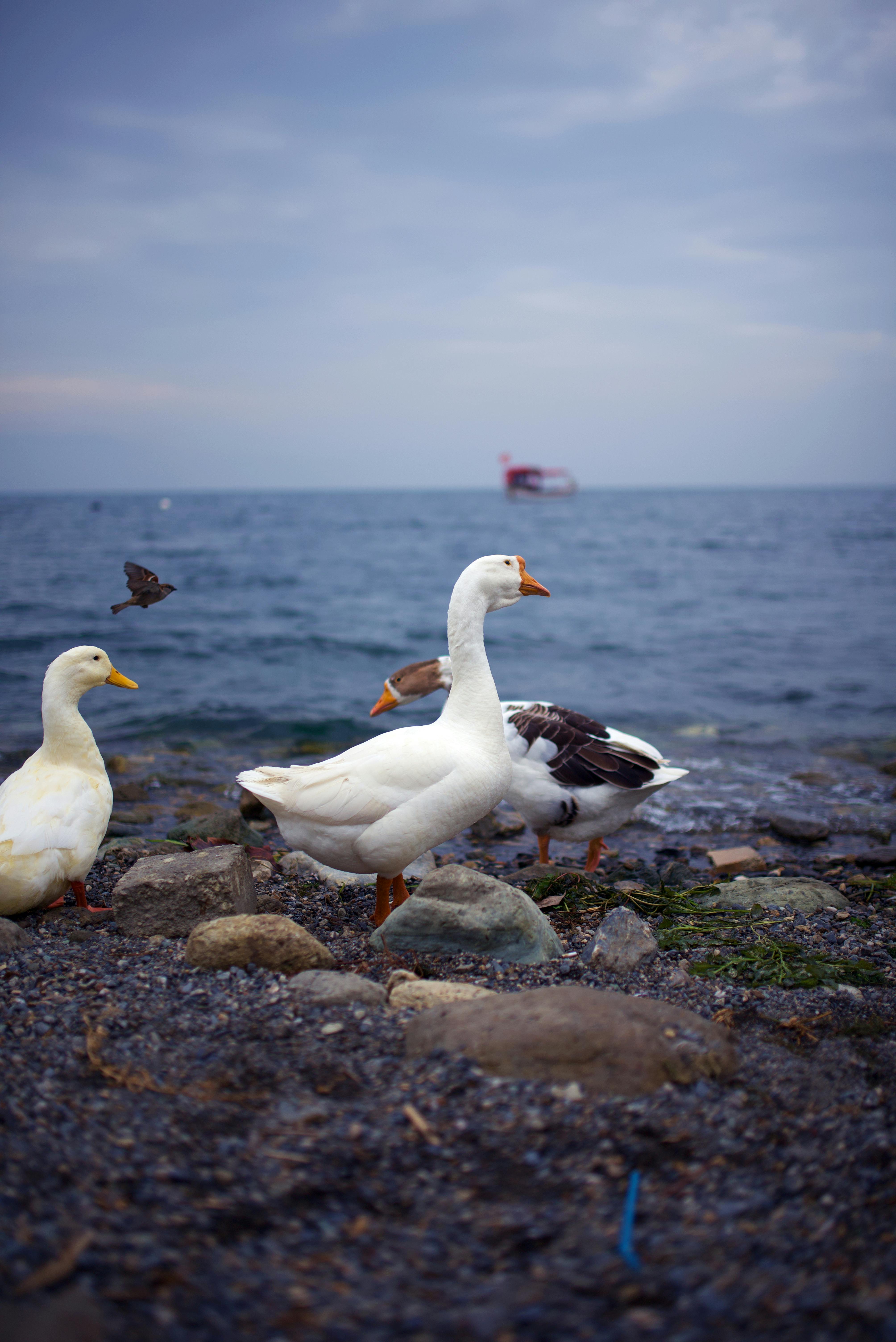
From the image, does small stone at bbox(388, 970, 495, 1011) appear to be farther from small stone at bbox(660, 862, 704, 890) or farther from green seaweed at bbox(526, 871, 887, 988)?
small stone at bbox(660, 862, 704, 890)

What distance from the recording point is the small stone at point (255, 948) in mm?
3650

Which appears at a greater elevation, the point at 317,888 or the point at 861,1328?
the point at 861,1328

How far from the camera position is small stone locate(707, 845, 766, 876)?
6668 millimetres

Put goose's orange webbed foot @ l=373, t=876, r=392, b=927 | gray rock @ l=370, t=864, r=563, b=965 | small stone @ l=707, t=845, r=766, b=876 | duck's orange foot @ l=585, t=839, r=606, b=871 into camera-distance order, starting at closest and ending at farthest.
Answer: gray rock @ l=370, t=864, r=563, b=965 → goose's orange webbed foot @ l=373, t=876, r=392, b=927 → duck's orange foot @ l=585, t=839, r=606, b=871 → small stone @ l=707, t=845, r=766, b=876

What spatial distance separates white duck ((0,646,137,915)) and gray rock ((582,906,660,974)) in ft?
9.00

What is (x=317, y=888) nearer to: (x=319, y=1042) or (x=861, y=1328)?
(x=319, y=1042)

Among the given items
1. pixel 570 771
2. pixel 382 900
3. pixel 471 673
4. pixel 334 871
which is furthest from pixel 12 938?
pixel 570 771

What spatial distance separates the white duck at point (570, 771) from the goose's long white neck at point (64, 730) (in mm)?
2084

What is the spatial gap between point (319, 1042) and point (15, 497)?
133 m

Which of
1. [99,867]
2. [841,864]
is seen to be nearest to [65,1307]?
[99,867]

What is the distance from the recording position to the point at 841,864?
6.96m

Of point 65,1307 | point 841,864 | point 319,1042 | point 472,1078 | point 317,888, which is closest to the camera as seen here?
point 65,1307

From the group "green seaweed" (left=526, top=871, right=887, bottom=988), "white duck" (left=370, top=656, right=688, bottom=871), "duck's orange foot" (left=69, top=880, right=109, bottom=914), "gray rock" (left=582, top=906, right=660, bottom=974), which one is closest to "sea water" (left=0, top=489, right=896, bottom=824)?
"white duck" (left=370, top=656, right=688, bottom=871)

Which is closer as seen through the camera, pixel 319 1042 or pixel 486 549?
pixel 319 1042
